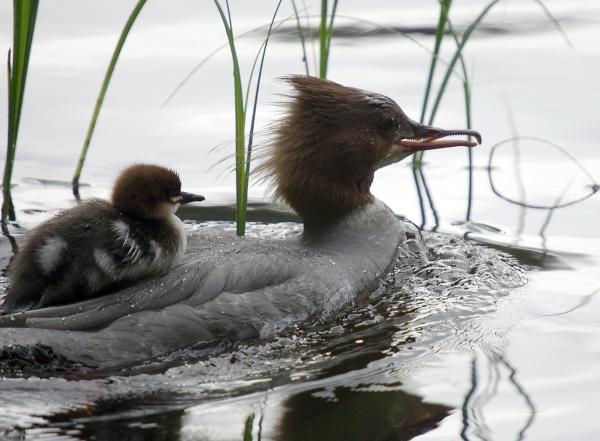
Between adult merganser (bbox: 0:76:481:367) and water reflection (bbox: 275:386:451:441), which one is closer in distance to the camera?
water reflection (bbox: 275:386:451:441)

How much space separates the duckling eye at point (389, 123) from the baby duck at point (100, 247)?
5.06ft

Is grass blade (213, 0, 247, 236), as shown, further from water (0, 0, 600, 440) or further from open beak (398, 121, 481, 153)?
open beak (398, 121, 481, 153)

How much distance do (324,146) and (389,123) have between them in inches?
16.4

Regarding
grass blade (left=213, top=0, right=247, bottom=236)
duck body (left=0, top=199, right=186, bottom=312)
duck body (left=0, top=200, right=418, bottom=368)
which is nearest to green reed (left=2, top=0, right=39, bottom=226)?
grass blade (left=213, top=0, right=247, bottom=236)

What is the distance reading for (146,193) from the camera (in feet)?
18.6

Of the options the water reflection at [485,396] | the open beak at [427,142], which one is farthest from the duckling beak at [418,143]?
the water reflection at [485,396]

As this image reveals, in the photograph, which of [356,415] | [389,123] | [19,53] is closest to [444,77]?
[389,123]

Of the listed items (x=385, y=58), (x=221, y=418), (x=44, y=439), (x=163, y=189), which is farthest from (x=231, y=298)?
(x=385, y=58)

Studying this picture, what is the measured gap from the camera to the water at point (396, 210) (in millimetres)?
4906

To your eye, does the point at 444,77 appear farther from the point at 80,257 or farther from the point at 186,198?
the point at 80,257

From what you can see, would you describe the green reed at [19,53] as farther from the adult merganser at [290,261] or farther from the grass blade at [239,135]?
the adult merganser at [290,261]

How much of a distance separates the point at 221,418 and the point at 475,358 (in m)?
1.31

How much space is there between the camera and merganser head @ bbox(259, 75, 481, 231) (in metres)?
6.70

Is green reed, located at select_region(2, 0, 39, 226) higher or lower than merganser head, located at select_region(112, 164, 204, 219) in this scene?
higher
